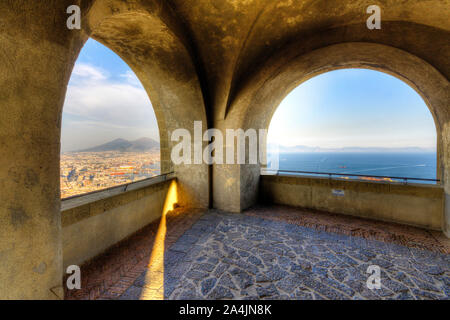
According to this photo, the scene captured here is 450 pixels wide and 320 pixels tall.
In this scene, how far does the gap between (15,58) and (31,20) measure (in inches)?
15.7

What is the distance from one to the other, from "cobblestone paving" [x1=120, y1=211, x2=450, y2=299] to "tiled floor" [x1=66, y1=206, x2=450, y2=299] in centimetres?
2

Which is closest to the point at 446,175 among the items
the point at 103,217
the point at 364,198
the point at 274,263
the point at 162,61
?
the point at 364,198

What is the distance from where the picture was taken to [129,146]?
565 cm

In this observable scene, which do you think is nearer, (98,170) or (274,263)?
(274,263)

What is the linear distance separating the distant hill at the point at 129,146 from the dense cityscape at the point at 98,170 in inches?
4.2

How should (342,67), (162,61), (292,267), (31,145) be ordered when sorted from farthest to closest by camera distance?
(342,67)
(162,61)
(292,267)
(31,145)

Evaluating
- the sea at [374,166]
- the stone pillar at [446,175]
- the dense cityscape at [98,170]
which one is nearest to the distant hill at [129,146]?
the dense cityscape at [98,170]

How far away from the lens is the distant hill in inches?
189

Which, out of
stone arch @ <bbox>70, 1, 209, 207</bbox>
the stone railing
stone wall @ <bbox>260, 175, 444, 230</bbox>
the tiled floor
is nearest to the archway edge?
stone wall @ <bbox>260, 175, 444, 230</bbox>

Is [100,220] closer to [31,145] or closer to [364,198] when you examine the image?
[31,145]

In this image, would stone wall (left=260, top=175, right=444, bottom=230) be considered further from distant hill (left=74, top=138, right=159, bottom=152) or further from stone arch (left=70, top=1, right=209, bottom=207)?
distant hill (left=74, top=138, right=159, bottom=152)

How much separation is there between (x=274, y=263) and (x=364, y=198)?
3.77 m

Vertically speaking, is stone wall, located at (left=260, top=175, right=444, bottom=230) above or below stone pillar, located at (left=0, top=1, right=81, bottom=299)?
below
